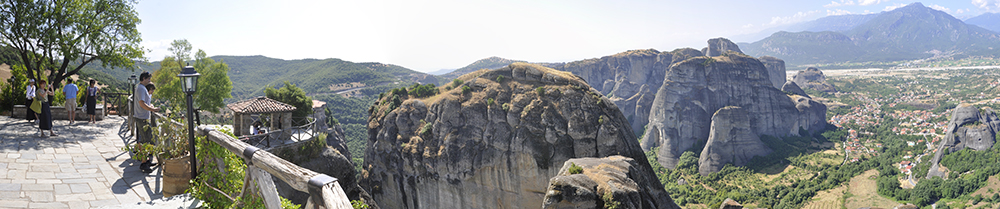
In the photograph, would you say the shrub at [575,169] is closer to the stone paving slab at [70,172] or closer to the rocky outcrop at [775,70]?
the stone paving slab at [70,172]

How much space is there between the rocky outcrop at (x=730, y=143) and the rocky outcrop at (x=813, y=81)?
261 feet

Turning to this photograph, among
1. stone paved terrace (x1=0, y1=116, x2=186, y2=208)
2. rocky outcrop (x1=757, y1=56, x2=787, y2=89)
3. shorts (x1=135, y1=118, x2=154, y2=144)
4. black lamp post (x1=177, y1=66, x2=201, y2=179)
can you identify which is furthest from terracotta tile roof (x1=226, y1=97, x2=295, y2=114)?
rocky outcrop (x1=757, y1=56, x2=787, y2=89)

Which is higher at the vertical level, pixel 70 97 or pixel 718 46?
pixel 718 46

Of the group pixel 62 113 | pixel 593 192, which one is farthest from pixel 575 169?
pixel 62 113

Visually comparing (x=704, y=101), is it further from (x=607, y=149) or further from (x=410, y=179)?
(x=410, y=179)

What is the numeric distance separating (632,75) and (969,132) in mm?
65156

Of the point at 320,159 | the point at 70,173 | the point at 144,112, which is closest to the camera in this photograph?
the point at 70,173

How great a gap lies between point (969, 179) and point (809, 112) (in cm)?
3513

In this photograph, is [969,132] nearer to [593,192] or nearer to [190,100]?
[593,192]

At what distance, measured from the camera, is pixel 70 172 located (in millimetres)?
8562

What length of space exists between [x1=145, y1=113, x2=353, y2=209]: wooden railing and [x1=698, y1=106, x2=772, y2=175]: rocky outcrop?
225 ft

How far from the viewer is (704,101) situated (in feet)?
253

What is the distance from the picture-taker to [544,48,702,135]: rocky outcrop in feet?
314

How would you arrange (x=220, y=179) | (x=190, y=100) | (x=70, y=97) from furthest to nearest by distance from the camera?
(x=70, y=97) < (x=190, y=100) < (x=220, y=179)
